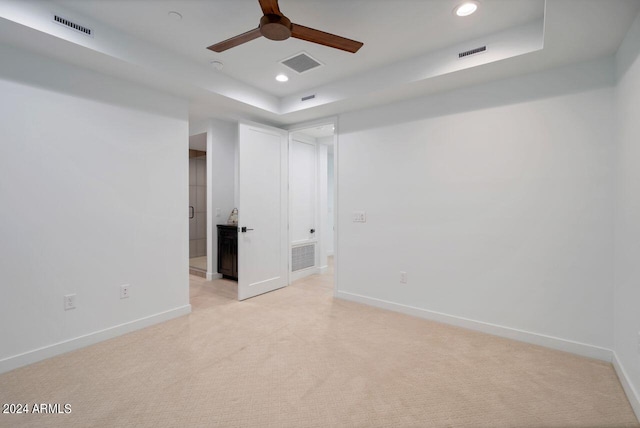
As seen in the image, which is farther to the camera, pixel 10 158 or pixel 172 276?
pixel 172 276

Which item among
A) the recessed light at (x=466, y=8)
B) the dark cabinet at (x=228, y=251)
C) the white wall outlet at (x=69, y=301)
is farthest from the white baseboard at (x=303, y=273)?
the recessed light at (x=466, y=8)

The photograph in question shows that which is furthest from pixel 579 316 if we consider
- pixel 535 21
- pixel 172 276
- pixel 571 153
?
pixel 172 276

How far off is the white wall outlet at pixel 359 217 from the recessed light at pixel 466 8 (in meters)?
2.22

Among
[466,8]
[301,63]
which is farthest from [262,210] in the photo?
[466,8]

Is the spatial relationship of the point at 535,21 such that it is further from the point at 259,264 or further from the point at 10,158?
the point at 10,158

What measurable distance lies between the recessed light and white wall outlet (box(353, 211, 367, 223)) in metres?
2.22

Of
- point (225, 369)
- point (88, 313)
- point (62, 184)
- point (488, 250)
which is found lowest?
point (225, 369)

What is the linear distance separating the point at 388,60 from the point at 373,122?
2.75ft

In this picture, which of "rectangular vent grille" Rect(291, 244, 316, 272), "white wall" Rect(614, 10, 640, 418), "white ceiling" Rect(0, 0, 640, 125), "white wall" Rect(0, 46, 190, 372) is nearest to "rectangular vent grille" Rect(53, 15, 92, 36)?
"white ceiling" Rect(0, 0, 640, 125)

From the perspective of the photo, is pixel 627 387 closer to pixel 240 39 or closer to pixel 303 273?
pixel 240 39

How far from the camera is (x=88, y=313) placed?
2643mm

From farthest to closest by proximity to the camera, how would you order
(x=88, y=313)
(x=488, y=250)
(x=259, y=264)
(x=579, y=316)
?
(x=259, y=264)
(x=488, y=250)
(x=88, y=313)
(x=579, y=316)

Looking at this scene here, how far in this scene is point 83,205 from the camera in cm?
261

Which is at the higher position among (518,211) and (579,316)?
(518,211)
